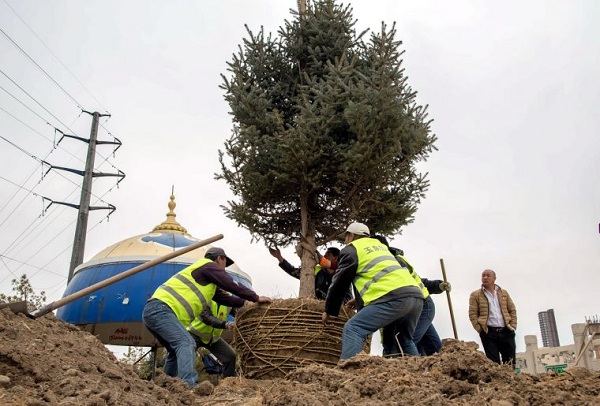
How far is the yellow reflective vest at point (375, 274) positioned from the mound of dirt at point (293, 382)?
120 centimetres

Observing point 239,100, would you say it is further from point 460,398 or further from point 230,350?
point 460,398

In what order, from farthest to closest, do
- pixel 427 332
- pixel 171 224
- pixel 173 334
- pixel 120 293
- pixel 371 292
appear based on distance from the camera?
pixel 171 224
pixel 120 293
pixel 427 332
pixel 173 334
pixel 371 292

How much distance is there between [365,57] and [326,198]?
2392mm

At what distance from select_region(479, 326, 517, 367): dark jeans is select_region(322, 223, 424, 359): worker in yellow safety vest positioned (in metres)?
2.65

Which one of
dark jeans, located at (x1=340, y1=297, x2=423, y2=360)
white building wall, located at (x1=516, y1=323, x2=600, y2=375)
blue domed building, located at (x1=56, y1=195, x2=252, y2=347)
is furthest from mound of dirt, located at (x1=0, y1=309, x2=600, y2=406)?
white building wall, located at (x1=516, y1=323, x2=600, y2=375)

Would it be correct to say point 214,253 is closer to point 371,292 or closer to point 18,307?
point 371,292

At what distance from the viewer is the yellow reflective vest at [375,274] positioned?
5680 millimetres

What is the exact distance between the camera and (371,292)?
5.71 m

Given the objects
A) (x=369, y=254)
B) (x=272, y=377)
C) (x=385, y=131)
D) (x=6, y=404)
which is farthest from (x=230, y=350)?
(x=6, y=404)

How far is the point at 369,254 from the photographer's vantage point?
5805mm

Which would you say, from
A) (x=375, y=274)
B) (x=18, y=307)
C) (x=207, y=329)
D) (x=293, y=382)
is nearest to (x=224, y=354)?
(x=207, y=329)

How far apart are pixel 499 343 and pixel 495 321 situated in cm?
32

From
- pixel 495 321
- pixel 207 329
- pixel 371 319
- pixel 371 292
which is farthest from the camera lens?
pixel 495 321

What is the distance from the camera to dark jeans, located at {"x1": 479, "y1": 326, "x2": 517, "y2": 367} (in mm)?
8133
